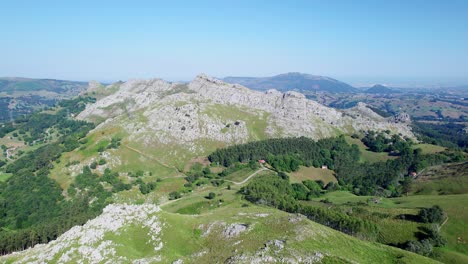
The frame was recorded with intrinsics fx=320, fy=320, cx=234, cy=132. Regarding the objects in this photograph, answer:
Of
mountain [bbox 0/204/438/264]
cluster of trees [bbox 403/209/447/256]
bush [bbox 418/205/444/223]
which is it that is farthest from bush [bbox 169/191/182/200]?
A: bush [bbox 418/205/444/223]

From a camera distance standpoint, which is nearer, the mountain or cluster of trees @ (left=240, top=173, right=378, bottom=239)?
the mountain

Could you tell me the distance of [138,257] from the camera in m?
79.9

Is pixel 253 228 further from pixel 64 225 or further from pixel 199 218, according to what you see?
pixel 64 225

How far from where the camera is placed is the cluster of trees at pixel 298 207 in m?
116

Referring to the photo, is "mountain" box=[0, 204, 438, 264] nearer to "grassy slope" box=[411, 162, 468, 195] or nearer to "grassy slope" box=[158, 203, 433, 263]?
"grassy slope" box=[158, 203, 433, 263]

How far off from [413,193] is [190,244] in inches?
6228

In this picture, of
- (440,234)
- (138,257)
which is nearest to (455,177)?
(440,234)

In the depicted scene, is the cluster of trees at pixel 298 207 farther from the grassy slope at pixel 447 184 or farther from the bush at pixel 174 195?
the grassy slope at pixel 447 184

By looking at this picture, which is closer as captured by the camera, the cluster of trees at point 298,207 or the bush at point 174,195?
the cluster of trees at point 298,207

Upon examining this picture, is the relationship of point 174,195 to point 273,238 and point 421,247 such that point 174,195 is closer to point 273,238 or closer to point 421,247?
point 273,238

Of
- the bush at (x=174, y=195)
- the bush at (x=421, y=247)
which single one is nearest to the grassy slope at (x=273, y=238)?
the bush at (x=421, y=247)

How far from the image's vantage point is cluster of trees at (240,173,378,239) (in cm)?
11562

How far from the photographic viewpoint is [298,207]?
136 metres

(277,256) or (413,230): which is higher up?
(277,256)
